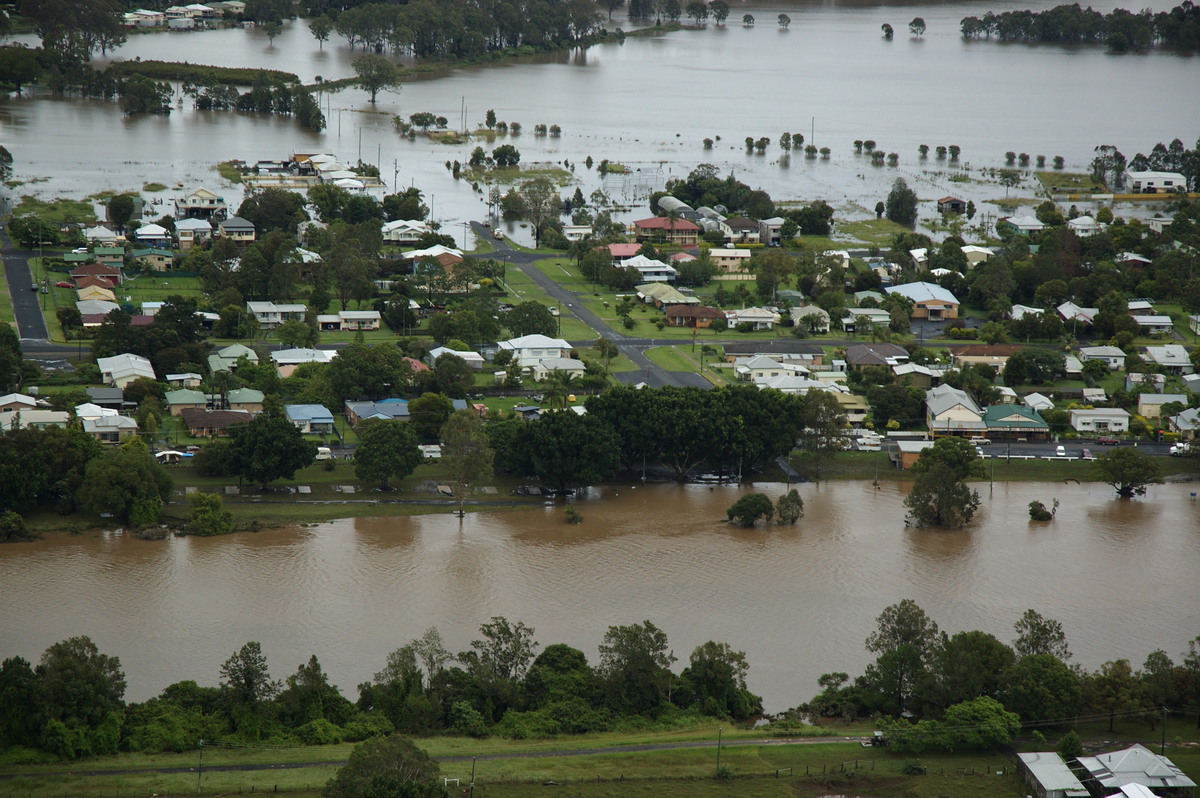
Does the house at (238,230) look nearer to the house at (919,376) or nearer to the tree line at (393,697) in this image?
the house at (919,376)

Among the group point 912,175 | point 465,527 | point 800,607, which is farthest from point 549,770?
point 912,175

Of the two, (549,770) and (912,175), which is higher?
(912,175)

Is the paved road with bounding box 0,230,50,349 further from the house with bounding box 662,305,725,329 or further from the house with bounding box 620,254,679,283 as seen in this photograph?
the house with bounding box 620,254,679,283

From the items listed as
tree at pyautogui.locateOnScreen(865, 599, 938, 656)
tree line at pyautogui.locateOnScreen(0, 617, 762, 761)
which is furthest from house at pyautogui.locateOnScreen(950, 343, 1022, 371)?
tree line at pyautogui.locateOnScreen(0, 617, 762, 761)

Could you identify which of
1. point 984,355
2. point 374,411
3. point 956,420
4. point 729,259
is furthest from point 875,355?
point 374,411

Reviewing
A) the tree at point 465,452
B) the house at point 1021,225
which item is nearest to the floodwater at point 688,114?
the house at point 1021,225

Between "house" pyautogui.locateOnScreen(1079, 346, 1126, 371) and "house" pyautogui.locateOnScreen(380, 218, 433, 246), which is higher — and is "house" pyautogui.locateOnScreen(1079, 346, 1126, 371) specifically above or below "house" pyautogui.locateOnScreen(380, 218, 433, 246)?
below

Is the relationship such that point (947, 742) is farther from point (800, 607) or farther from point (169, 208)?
point (169, 208)
